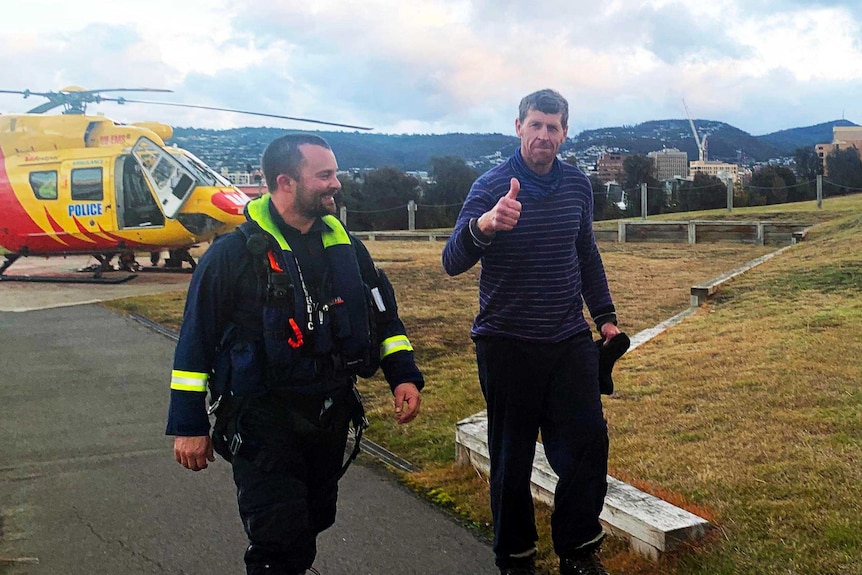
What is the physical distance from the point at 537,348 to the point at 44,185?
49.6ft

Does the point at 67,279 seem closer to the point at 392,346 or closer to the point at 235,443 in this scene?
the point at 392,346

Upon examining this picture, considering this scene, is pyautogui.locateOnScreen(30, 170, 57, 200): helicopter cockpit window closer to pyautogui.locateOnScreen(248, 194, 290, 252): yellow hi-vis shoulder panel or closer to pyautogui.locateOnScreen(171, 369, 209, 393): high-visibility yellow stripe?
pyautogui.locateOnScreen(248, 194, 290, 252): yellow hi-vis shoulder panel

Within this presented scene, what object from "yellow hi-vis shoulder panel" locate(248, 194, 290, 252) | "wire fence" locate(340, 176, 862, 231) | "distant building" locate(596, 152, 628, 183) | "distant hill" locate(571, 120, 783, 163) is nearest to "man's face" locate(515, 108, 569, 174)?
"yellow hi-vis shoulder panel" locate(248, 194, 290, 252)

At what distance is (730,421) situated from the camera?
5.06 meters

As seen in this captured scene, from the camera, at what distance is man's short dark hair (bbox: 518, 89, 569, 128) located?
3355 millimetres

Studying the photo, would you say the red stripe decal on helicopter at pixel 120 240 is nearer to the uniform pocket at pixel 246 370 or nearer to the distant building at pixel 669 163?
Answer: the uniform pocket at pixel 246 370

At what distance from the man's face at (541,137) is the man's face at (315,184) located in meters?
0.83

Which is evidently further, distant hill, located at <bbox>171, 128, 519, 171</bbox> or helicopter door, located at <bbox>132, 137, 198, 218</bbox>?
distant hill, located at <bbox>171, 128, 519, 171</bbox>

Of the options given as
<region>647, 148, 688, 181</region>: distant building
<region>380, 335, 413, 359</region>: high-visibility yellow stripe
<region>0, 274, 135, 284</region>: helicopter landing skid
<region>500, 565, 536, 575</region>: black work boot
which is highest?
<region>647, 148, 688, 181</region>: distant building

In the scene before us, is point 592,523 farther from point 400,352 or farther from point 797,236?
point 797,236

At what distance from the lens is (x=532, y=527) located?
3424mm

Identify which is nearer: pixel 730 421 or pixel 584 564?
pixel 584 564

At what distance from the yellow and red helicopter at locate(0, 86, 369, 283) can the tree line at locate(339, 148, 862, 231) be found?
18.2m

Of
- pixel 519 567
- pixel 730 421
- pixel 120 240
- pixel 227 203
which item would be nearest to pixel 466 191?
pixel 227 203
